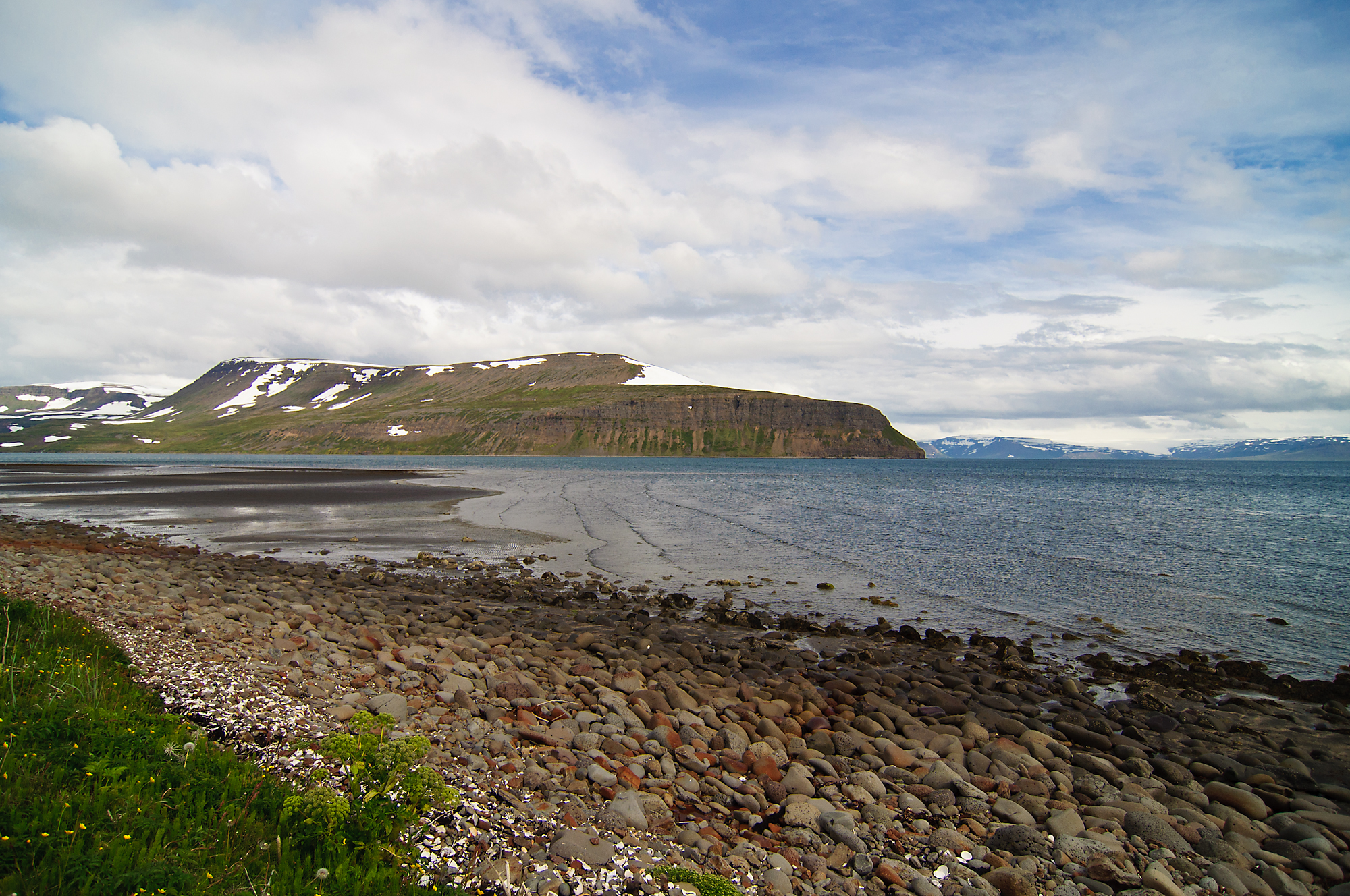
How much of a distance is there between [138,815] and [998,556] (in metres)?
35.3

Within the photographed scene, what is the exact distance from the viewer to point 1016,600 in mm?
24766

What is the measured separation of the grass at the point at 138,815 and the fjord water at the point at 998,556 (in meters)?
18.1

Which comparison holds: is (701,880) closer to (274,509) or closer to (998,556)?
(998,556)

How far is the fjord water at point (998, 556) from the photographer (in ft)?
71.2

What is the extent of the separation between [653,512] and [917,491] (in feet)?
147

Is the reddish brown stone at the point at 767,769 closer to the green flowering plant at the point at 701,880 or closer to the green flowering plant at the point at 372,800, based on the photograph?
the green flowering plant at the point at 701,880

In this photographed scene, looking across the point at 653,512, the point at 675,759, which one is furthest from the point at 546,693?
the point at 653,512

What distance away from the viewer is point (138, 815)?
5.75 m

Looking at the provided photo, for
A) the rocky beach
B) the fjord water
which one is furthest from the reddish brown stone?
the fjord water

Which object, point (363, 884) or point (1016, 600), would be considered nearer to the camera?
point (363, 884)

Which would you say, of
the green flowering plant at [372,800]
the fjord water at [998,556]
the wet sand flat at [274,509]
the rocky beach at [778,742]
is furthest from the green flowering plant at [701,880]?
the wet sand flat at [274,509]

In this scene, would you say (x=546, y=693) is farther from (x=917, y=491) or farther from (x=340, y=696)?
(x=917, y=491)

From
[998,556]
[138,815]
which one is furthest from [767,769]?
[998,556]

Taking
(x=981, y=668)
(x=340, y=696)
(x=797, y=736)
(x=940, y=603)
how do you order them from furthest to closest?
(x=940, y=603) < (x=981, y=668) < (x=797, y=736) < (x=340, y=696)
